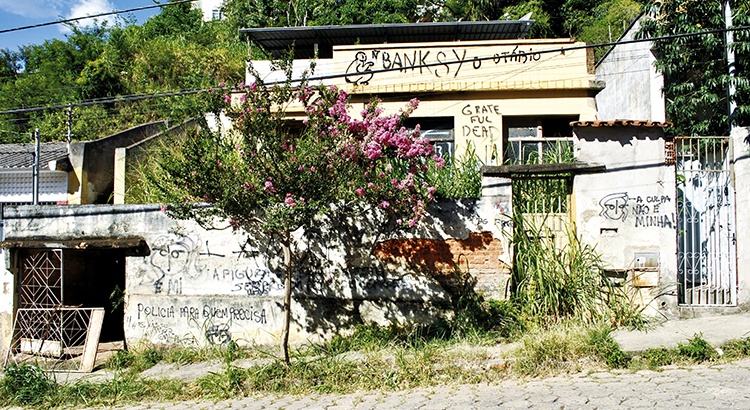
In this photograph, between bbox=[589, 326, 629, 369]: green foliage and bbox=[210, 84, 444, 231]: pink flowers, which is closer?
bbox=[589, 326, 629, 369]: green foliage

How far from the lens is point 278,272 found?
8484 mm

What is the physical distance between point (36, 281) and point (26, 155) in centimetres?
660

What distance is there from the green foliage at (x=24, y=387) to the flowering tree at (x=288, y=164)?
9.87 ft

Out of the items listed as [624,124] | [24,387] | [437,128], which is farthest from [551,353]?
[437,128]

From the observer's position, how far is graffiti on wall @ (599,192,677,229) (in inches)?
304

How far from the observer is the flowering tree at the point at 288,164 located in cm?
667

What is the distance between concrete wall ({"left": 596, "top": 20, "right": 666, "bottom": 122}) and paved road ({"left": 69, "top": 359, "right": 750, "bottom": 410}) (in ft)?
24.5

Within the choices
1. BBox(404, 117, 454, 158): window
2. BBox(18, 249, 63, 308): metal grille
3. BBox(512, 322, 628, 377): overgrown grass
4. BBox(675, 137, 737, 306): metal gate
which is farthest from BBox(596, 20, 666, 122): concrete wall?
BBox(18, 249, 63, 308): metal grille

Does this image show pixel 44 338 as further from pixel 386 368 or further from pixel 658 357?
pixel 658 357

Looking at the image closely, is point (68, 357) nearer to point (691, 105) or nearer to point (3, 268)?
point (3, 268)

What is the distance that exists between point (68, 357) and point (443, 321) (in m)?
6.26

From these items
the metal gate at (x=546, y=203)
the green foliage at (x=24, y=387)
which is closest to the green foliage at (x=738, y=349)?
the metal gate at (x=546, y=203)

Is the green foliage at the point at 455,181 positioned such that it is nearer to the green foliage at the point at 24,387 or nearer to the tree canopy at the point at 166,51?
the green foliage at the point at 24,387

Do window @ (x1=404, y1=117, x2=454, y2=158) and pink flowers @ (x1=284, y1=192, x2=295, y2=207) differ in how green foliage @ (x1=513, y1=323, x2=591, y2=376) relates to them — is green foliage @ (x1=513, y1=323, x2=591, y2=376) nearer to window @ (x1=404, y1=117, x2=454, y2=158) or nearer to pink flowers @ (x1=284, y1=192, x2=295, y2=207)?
pink flowers @ (x1=284, y1=192, x2=295, y2=207)
